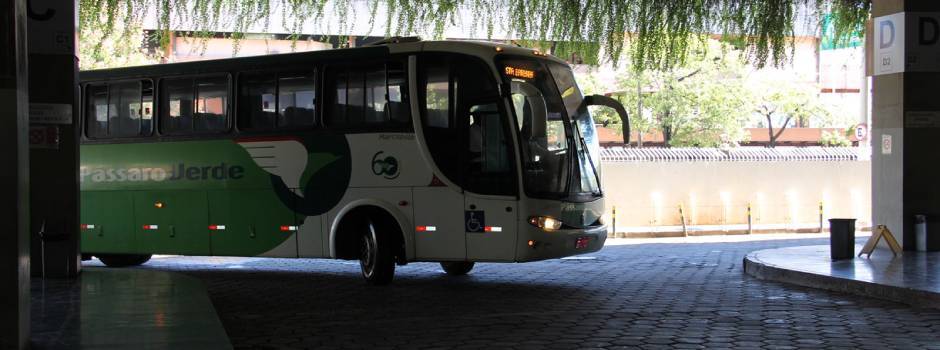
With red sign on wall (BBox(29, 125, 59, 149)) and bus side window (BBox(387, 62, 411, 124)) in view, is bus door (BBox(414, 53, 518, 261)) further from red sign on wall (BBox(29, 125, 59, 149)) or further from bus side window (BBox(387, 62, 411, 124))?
red sign on wall (BBox(29, 125, 59, 149))

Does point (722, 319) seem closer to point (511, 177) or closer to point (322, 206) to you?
point (511, 177)

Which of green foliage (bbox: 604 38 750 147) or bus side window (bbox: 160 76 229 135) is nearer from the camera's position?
bus side window (bbox: 160 76 229 135)

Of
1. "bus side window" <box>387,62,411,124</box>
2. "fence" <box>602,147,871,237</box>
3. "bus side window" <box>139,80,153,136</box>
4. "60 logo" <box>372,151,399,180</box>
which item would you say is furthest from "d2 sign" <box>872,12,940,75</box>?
"fence" <box>602,147,871,237</box>

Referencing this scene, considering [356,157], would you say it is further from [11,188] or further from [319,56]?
[11,188]

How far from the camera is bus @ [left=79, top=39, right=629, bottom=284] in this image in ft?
45.8

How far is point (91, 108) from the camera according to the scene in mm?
17953

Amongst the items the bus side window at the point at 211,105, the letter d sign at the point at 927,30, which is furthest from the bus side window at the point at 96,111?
the letter d sign at the point at 927,30

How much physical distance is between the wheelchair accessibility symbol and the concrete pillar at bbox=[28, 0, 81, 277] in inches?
196

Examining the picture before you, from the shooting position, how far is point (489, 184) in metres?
14.0

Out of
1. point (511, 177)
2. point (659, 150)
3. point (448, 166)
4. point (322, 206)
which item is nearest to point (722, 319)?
point (511, 177)

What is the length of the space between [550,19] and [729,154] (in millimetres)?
20751

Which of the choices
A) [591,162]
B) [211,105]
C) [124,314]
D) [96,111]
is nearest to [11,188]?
[124,314]

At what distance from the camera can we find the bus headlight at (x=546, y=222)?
13.7 metres

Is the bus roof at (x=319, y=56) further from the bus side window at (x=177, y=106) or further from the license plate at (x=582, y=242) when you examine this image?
the license plate at (x=582, y=242)
